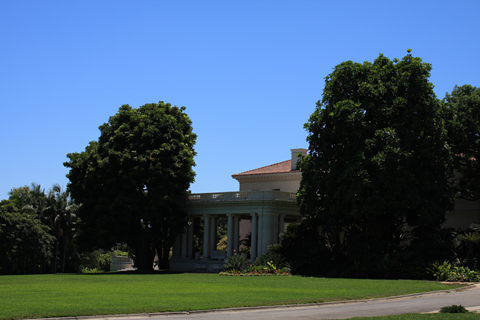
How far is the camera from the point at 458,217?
4622cm

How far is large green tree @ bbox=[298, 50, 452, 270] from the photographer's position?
116ft

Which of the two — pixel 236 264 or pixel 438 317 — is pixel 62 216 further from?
pixel 438 317

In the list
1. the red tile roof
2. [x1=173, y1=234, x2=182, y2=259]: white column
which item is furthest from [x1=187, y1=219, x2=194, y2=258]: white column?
the red tile roof

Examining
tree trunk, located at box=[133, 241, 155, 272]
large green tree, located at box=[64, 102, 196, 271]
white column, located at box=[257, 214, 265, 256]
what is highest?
large green tree, located at box=[64, 102, 196, 271]

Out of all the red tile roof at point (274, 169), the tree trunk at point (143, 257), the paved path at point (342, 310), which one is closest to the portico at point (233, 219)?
the tree trunk at point (143, 257)

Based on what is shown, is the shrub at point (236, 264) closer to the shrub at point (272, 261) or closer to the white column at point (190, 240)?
the shrub at point (272, 261)

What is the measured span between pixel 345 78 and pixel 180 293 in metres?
22.5

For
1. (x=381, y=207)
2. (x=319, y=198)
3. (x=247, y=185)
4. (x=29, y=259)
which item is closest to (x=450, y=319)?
(x=381, y=207)

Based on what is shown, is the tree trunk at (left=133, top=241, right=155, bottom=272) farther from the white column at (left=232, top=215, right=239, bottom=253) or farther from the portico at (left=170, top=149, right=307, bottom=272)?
the white column at (left=232, top=215, right=239, bottom=253)

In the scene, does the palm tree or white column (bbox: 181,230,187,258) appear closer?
white column (bbox: 181,230,187,258)

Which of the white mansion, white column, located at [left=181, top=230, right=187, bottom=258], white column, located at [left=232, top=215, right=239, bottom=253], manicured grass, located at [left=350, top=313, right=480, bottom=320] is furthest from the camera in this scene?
white column, located at [left=181, top=230, right=187, bottom=258]

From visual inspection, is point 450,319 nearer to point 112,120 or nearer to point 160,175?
point 160,175

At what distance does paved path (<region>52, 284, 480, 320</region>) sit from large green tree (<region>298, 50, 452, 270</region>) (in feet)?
47.0

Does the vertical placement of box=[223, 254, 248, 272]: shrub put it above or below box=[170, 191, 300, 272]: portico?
below
